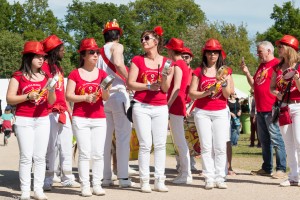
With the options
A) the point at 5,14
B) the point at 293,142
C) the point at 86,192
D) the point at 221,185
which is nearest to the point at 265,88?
the point at 293,142

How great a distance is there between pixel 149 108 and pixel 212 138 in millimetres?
1113

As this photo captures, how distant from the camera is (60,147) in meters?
10.9

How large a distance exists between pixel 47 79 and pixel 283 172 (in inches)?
174

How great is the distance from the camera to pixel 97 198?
371 inches

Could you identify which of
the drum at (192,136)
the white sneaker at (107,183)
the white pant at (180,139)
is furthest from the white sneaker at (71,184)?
the drum at (192,136)

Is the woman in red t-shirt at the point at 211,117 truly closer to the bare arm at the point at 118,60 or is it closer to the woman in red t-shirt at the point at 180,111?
the woman in red t-shirt at the point at 180,111

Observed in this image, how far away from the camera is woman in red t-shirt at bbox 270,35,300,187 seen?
1037 cm

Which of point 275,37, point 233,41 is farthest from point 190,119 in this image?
point 233,41

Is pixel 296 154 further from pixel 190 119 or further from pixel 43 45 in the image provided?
pixel 43 45

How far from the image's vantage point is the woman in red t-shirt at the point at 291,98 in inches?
408

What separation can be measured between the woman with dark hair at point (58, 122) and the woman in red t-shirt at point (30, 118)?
773 millimetres

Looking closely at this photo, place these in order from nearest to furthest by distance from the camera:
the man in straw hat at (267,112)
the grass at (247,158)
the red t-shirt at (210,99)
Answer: the red t-shirt at (210,99), the man in straw hat at (267,112), the grass at (247,158)

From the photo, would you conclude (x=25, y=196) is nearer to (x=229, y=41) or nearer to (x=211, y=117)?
(x=211, y=117)

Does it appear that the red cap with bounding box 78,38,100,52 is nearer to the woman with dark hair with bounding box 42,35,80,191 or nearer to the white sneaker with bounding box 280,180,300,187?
the woman with dark hair with bounding box 42,35,80,191
